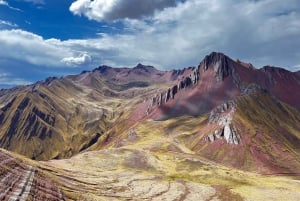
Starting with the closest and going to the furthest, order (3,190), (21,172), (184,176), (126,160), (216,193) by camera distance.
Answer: (3,190) < (21,172) < (216,193) < (184,176) < (126,160)

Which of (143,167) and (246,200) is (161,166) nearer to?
(143,167)

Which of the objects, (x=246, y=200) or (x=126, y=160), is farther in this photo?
(x=126, y=160)

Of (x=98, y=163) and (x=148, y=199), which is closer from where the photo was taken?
(x=148, y=199)

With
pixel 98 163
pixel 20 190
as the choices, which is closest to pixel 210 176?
pixel 98 163

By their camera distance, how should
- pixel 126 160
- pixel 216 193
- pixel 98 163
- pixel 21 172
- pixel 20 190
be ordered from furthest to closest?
pixel 126 160 → pixel 98 163 → pixel 216 193 → pixel 21 172 → pixel 20 190

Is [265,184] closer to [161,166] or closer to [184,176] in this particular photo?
[184,176]

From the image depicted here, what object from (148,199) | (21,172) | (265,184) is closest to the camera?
(21,172)

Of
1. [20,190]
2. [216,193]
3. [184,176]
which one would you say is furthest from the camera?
[184,176]

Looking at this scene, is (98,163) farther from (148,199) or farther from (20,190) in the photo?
(20,190)

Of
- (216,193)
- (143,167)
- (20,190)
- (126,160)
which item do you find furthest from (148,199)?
(126,160)
